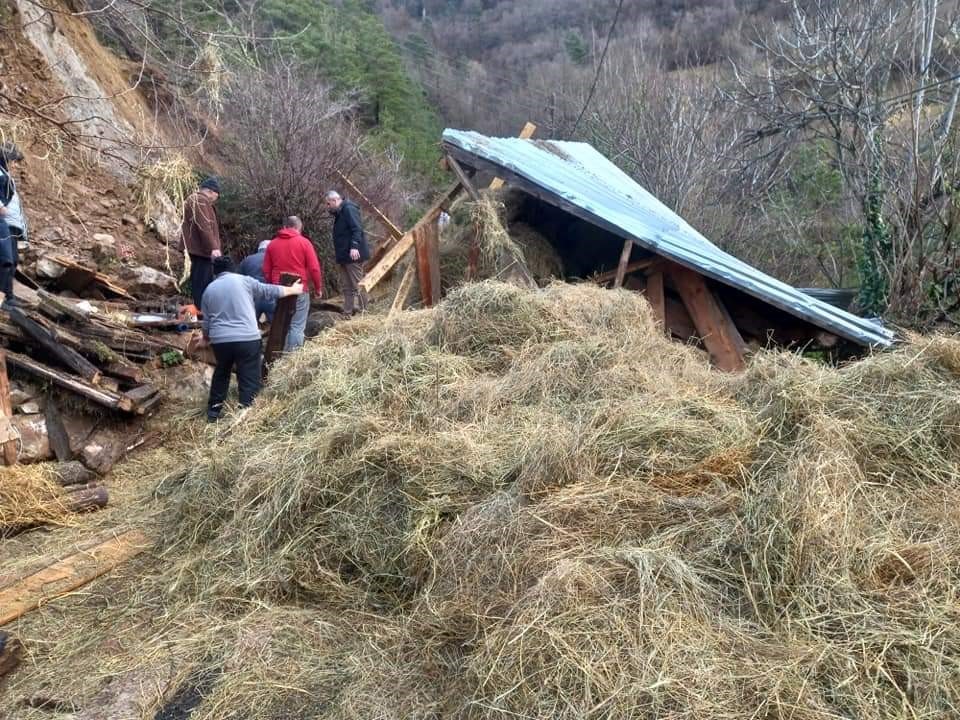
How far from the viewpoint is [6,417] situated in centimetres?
543

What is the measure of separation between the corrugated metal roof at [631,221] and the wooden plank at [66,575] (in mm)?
4865

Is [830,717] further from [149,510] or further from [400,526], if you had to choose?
[149,510]

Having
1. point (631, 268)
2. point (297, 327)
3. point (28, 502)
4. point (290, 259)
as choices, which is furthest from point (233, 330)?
point (631, 268)

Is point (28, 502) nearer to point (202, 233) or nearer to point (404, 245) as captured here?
point (202, 233)

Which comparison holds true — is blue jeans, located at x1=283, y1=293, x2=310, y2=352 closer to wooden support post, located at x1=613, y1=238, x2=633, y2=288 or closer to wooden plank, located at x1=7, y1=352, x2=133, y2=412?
wooden plank, located at x1=7, y1=352, x2=133, y2=412

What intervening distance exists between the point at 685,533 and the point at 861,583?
27.0 inches

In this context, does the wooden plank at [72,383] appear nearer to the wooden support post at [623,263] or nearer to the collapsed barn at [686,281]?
the collapsed barn at [686,281]

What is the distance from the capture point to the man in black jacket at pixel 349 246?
8586mm

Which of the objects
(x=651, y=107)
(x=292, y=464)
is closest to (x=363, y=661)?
(x=292, y=464)

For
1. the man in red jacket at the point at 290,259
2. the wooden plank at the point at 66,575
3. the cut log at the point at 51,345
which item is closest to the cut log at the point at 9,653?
the wooden plank at the point at 66,575

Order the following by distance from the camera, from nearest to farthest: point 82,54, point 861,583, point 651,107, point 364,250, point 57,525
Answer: point 861,583, point 57,525, point 364,250, point 82,54, point 651,107

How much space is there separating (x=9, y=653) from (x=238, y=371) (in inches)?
126

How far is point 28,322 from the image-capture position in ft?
19.9

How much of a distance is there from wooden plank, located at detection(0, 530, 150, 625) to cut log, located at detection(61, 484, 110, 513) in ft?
2.45
